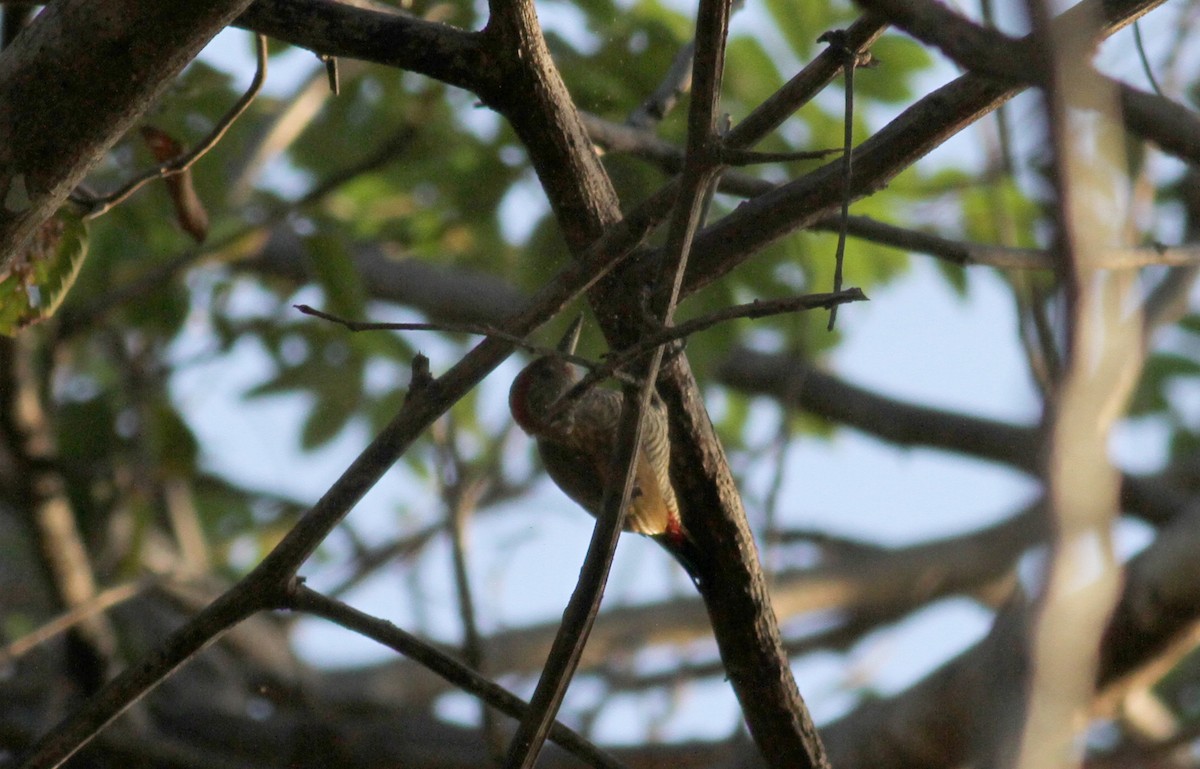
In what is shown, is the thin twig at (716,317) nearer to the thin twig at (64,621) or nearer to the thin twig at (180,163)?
the thin twig at (180,163)

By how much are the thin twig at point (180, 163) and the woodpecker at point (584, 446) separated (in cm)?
93

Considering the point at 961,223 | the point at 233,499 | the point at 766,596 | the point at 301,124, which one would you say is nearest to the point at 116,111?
the point at 766,596

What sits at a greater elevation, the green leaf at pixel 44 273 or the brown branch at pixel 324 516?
the green leaf at pixel 44 273

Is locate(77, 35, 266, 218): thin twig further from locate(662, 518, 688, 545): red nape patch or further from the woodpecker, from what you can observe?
locate(662, 518, 688, 545): red nape patch

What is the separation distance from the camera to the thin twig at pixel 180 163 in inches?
93.1

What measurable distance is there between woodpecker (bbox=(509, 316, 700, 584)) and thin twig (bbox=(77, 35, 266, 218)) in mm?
933

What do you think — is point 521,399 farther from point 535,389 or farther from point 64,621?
point 64,621

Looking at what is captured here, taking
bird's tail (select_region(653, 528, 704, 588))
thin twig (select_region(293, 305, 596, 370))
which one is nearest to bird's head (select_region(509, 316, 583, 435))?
bird's tail (select_region(653, 528, 704, 588))

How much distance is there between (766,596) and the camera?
7.53 ft

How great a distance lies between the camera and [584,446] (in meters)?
3.21

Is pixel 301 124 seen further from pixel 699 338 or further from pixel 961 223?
pixel 961 223

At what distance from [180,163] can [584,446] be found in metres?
1.26

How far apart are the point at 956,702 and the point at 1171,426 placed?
150 inches

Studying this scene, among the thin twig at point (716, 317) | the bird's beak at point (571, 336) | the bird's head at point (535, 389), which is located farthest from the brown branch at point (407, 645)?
the bird's head at point (535, 389)
